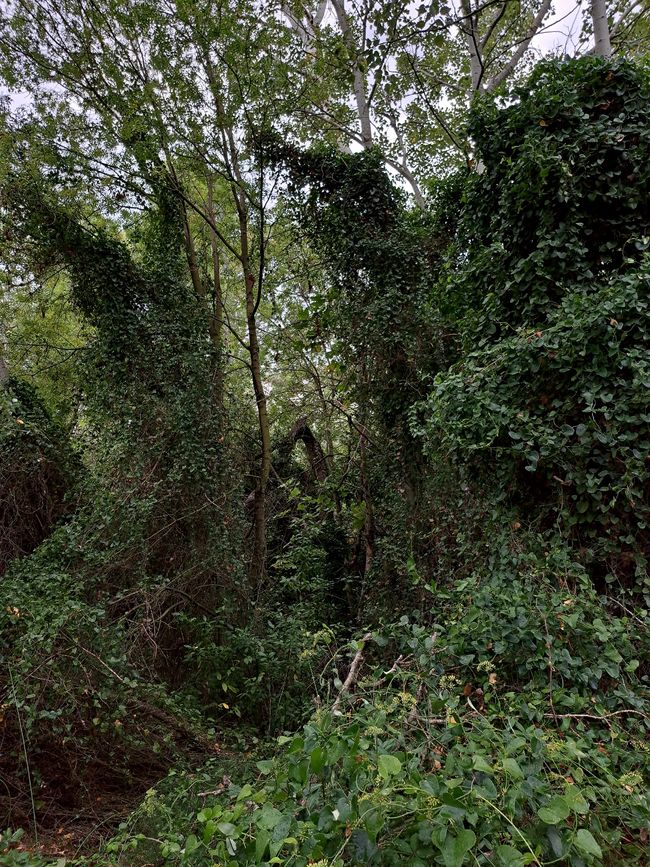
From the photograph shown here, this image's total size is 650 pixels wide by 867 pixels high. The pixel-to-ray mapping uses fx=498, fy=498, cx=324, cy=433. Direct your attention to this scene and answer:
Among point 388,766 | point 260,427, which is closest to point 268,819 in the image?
point 388,766

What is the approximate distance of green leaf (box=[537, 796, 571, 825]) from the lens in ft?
4.29

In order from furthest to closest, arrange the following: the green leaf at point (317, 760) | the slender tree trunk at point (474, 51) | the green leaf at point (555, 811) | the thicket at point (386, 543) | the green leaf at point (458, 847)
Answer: the slender tree trunk at point (474, 51)
the thicket at point (386, 543)
the green leaf at point (317, 760)
the green leaf at point (555, 811)
the green leaf at point (458, 847)

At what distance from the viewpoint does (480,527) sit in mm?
4234

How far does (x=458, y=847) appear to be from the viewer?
4.03 feet

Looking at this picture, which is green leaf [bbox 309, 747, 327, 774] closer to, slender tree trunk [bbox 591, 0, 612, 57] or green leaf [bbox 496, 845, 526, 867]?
green leaf [bbox 496, 845, 526, 867]

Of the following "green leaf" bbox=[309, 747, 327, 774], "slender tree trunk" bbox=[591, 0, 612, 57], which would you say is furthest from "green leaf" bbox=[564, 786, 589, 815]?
"slender tree trunk" bbox=[591, 0, 612, 57]

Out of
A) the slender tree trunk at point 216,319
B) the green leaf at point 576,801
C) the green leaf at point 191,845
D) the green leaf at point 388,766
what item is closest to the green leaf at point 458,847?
the green leaf at point 388,766

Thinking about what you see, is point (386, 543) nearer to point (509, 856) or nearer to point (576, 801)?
point (576, 801)

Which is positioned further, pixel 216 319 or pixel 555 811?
pixel 216 319

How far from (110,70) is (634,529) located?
26.0ft

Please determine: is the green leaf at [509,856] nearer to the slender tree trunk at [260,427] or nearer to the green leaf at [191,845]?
the green leaf at [191,845]

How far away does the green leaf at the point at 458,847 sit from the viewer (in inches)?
47.4

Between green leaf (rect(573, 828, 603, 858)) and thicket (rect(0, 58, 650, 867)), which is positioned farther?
thicket (rect(0, 58, 650, 867))

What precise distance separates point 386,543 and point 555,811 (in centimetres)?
508
